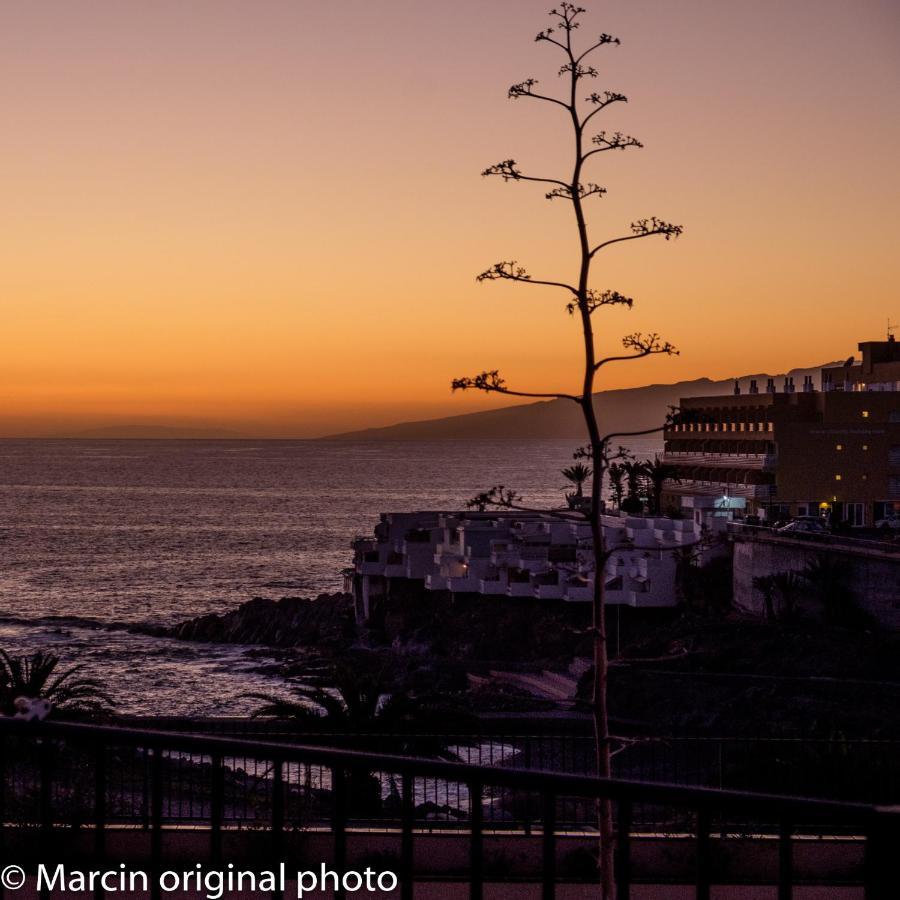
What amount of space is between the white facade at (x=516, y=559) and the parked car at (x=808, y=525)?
13.0ft

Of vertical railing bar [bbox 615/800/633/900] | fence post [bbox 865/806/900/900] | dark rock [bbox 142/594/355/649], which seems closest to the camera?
fence post [bbox 865/806/900/900]

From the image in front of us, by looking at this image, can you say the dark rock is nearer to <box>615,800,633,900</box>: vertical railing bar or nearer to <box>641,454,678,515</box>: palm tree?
<box>641,454,678,515</box>: palm tree

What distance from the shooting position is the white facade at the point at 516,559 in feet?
169

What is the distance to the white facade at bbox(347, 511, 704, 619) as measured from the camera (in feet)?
169

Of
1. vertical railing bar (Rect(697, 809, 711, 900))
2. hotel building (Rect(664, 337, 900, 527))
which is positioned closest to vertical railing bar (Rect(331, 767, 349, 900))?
vertical railing bar (Rect(697, 809, 711, 900))

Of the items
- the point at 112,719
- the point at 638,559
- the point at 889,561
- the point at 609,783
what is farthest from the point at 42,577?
the point at 609,783

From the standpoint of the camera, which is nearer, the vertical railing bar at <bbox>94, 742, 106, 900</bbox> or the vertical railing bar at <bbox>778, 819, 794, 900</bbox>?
the vertical railing bar at <bbox>778, 819, 794, 900</bbox>

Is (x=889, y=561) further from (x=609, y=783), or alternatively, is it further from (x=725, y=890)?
(x=609, y=783)

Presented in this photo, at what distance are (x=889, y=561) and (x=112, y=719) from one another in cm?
2912

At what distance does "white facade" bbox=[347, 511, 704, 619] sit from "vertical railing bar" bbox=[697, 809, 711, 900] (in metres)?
45.9

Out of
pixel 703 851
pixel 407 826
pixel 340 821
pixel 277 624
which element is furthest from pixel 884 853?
pixel 277 624

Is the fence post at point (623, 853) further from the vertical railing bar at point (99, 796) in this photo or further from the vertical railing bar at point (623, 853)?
the vertical railing bar at point (99, 796)

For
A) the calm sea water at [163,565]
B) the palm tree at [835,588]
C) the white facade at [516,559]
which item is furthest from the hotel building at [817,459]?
the calm sea water at [163,565]

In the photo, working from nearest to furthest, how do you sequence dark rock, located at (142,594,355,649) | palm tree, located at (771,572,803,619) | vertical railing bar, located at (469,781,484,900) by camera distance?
1. vertical railing bar, located at (469,781,484,900)
2. palm tree, located at (771,572,803,619)
3. dark rock, located at (142,594,355,649)
